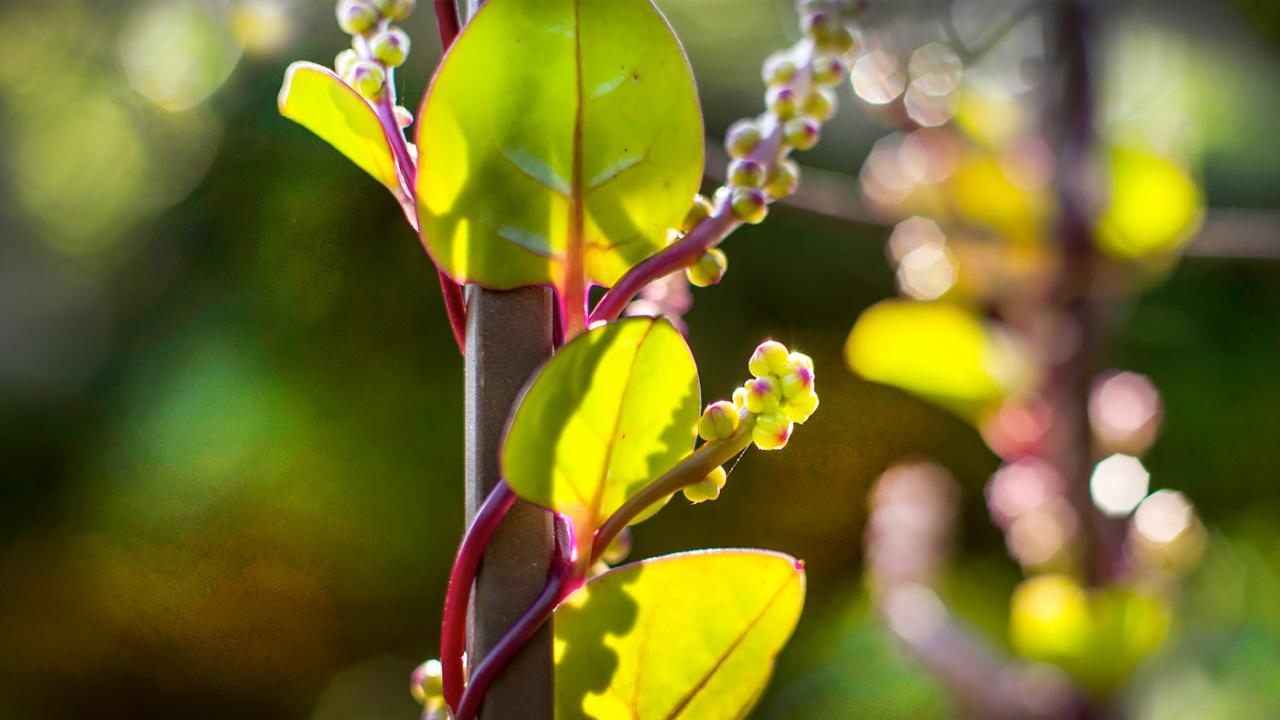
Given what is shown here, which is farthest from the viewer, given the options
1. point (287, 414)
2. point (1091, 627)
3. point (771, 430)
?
point (287, 414)

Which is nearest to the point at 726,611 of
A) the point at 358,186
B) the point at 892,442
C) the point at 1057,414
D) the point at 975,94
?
the point at 1057,414

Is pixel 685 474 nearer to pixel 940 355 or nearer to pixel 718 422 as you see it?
pixel 718 422

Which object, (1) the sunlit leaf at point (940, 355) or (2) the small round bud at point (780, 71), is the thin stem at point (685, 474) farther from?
(1) the sunlit leaf at point (940, 355)

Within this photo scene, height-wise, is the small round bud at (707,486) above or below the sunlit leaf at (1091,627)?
above

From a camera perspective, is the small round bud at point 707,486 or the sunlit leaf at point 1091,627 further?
the sunlit leaf at point 1091,627

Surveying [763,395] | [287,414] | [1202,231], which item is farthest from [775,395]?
[287,414]

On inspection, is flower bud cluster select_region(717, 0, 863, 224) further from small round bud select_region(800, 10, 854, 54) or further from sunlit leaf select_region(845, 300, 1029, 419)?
sunlit leaf select_region(845, 300, 1029, 419)

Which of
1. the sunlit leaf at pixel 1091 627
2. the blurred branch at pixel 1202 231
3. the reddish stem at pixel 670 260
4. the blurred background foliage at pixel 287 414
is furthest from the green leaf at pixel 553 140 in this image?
the blurred background foliage at pixel 287 414
